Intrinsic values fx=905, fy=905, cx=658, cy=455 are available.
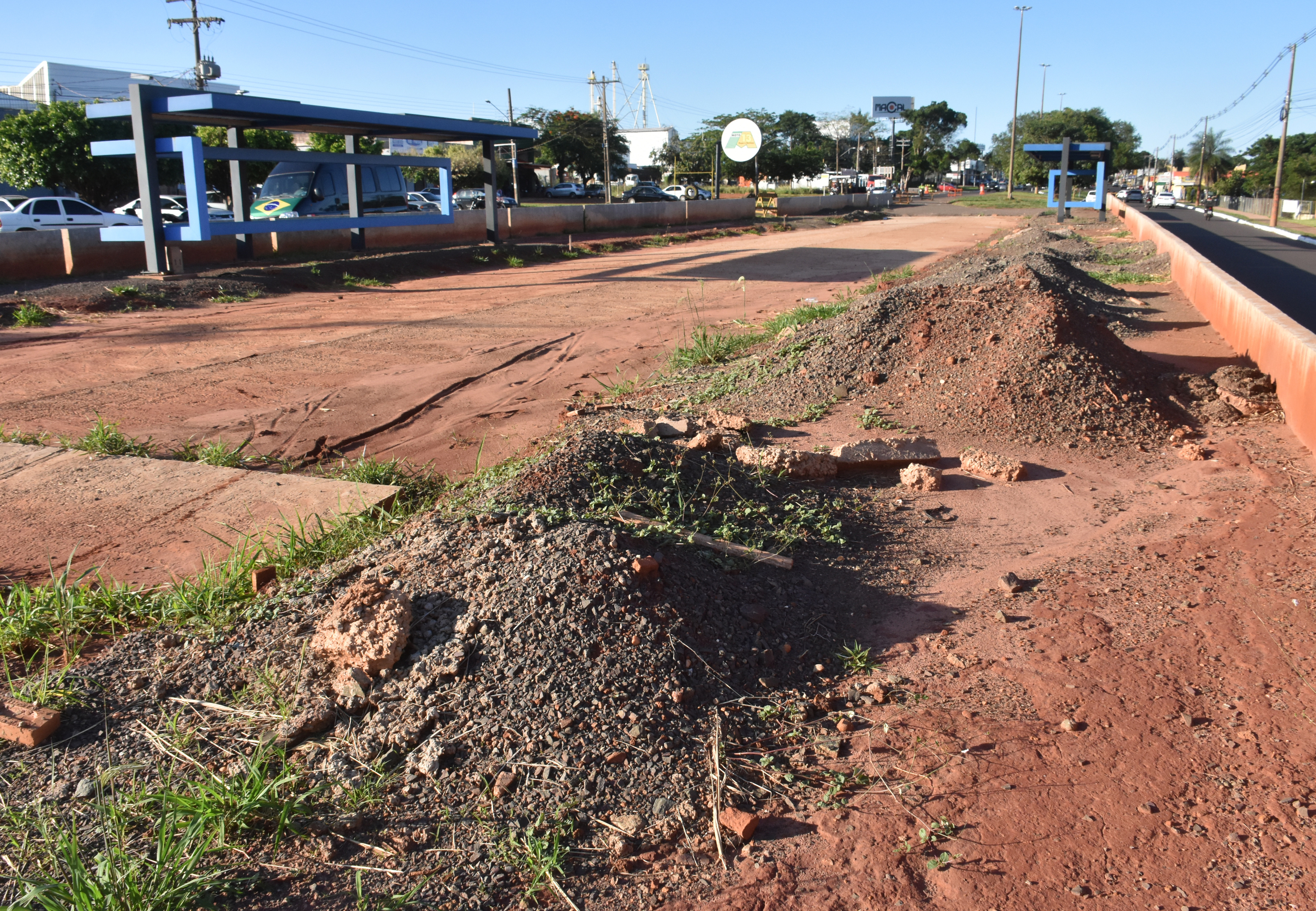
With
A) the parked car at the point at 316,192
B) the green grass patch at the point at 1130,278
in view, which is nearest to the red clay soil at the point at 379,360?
the parked car at the point at 316,192

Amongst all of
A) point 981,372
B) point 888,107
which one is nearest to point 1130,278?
point 981,372

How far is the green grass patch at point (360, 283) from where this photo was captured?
1619 centimetres

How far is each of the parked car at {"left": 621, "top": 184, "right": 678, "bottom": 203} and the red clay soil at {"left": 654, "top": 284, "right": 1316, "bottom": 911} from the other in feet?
155

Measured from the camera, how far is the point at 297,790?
2867mm

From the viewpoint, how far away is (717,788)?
9.42 feet

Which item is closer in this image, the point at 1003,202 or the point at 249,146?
the point at 249,146

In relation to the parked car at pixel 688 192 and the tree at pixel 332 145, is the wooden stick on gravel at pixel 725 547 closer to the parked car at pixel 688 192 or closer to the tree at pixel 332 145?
the tree at pixel 332 145

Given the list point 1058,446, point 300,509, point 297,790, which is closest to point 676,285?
point 1058,446

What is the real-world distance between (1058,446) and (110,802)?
20.2 feet

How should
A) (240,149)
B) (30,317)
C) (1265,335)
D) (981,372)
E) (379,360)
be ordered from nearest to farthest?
(981,372), (1265,335), (379,360), (30,317), (240,149)

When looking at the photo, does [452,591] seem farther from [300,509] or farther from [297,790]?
[300,509]

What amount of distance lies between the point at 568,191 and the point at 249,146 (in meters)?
25.4

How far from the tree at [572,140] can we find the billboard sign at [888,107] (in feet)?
161

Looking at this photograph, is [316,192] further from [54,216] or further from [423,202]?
[423,202]
